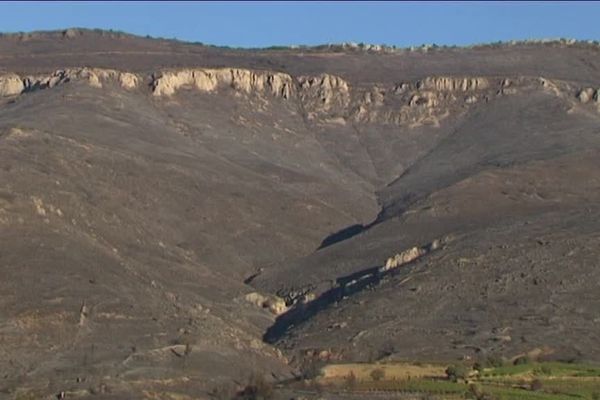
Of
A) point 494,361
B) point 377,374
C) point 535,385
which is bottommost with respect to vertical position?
point 535,385

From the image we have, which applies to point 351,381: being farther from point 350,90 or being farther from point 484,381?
point 350,90

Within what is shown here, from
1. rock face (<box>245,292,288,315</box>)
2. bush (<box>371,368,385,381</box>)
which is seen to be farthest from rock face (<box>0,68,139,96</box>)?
bush (<box>371,368,385,381</box>)

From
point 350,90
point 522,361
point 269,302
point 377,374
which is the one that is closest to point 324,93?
point 350,90

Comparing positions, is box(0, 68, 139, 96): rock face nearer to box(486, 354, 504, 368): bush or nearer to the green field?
box(486, 354, 504, 368): bush

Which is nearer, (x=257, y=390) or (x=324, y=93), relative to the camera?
(x=257, y=390)

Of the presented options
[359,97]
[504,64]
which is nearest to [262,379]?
[359,97]

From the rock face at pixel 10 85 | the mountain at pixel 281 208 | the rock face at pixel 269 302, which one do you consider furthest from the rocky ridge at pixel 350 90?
the rock face at pixel 269 302

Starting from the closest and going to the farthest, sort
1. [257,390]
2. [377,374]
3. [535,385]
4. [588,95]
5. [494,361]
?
[257,390], [535,385], [377,374], [494,361], [588,95]
